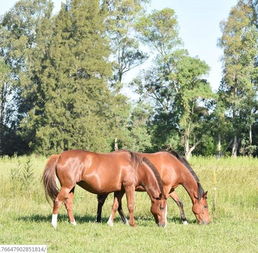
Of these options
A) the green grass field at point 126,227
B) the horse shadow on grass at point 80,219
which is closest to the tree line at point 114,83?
the green grass field at point 126,227

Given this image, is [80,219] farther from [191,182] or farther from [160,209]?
[191,182]

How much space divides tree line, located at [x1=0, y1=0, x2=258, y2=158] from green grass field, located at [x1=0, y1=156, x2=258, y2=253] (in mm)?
22651

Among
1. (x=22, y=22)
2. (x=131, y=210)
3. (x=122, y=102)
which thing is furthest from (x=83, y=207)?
(x=22, y=22)

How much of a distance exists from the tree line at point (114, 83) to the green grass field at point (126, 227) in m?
22.7

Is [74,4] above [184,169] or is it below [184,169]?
above

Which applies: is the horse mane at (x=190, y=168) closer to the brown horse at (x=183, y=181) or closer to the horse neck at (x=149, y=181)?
the brown horse at (x=183, y=181)

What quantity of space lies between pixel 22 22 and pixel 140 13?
1096 centimetres

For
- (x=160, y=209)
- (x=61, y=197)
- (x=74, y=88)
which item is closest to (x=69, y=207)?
(x=61, y=197)

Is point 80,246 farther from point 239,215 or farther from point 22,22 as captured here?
point 22,22

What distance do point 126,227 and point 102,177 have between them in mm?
1109

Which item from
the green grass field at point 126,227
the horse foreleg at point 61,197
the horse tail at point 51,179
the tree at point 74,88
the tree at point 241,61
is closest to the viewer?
the green grass field at point 126,227

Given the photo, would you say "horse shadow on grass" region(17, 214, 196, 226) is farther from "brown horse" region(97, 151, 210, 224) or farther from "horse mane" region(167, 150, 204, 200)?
"horse mane" region(167, 150, 204, 200)

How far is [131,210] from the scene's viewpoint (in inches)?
395

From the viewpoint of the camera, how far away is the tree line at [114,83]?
3791 cm
